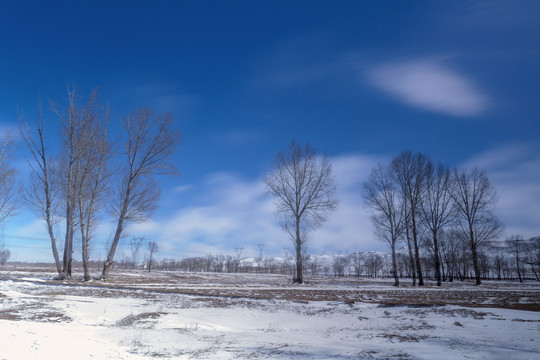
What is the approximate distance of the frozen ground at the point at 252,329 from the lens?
596 cm

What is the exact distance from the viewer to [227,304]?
12.5 meters

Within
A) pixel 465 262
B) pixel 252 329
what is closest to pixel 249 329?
pixel 252 329

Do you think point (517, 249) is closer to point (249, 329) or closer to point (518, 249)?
point (518, 249)

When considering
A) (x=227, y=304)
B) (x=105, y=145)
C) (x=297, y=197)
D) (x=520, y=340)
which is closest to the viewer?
(x=520, y=340)

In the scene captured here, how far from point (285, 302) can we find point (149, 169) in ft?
58.3

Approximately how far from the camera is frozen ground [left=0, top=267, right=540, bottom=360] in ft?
19.6

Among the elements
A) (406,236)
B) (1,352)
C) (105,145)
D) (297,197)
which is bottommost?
(1,352)

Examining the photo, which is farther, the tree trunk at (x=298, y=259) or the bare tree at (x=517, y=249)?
the bare tree at (x=517, y=249)

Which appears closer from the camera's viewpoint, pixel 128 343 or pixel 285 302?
pixel 128 343

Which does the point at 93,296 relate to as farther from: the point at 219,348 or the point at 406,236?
the point at 406,236

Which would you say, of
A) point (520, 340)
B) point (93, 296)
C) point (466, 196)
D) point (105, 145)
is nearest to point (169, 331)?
point (93, 296)

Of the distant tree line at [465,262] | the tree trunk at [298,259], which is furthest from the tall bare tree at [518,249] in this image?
the tree trunk at [298,259]

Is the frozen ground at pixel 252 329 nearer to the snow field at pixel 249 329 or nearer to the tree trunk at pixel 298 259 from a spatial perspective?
the snow field at pixel 249 329

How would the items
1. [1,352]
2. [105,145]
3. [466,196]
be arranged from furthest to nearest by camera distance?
[466,196]
[105,145]
[1,352]
